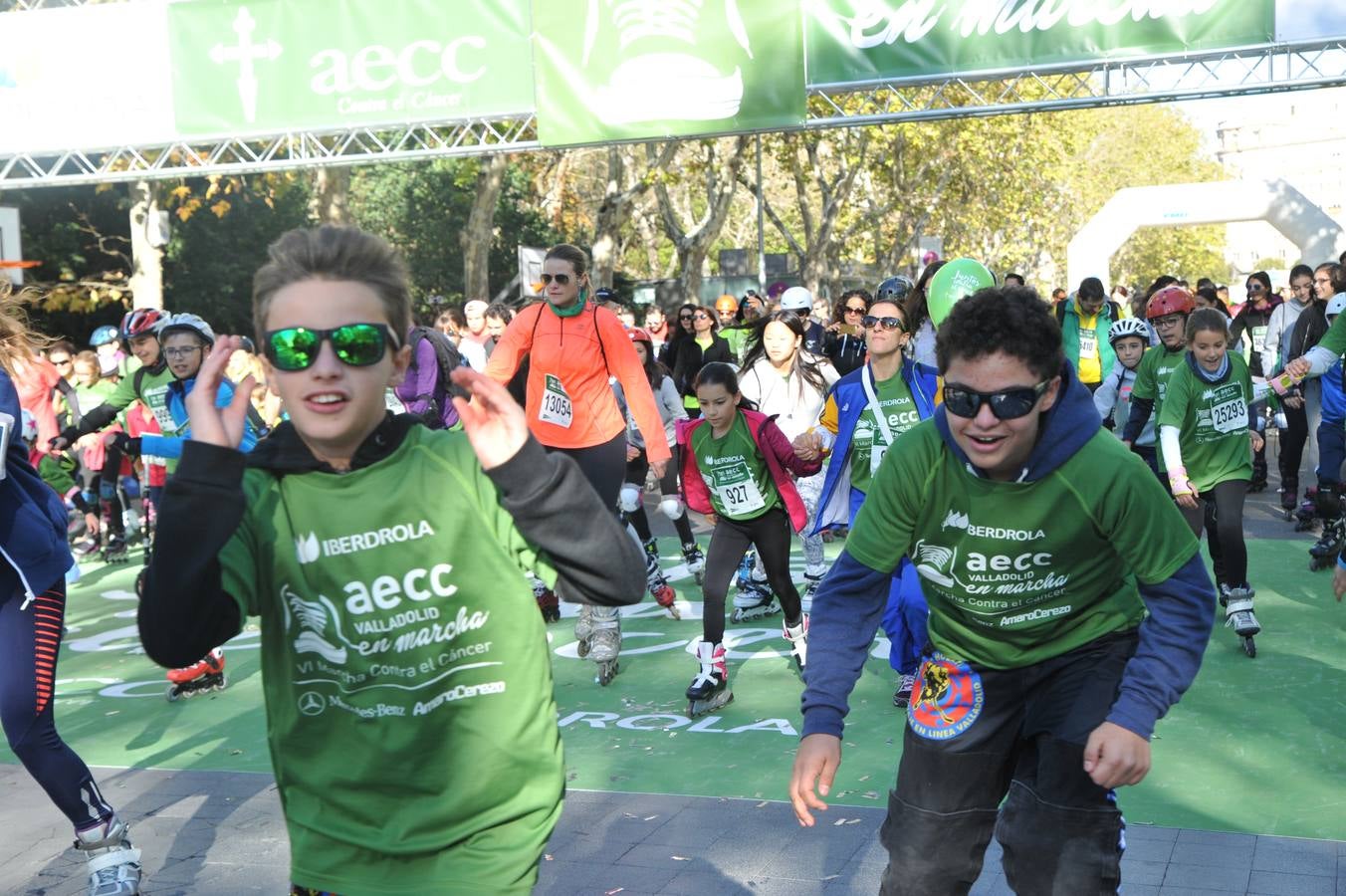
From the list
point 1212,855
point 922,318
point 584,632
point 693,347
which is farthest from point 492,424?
point 693,347

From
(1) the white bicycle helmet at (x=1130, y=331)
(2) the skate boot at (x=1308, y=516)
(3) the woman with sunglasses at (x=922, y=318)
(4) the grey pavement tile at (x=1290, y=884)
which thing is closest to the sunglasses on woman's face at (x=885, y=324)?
(3) the woman with sunglasses at (x=922, y=318)

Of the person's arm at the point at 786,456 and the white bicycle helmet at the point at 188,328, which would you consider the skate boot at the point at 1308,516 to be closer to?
the person's arm at the point at 786,456

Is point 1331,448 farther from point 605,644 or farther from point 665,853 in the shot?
point 665,853

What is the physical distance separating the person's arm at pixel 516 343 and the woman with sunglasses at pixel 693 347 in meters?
7.57

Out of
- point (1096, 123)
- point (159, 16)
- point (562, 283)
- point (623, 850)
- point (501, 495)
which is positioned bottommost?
point (623, 850)

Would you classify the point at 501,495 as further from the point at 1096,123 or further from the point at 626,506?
the point at 1096,123

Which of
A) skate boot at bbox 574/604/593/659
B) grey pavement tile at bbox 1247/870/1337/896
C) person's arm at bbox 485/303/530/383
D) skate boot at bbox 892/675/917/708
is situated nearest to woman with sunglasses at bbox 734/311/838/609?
skate boot at bbox 574/604/593/659

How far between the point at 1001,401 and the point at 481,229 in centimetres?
2217

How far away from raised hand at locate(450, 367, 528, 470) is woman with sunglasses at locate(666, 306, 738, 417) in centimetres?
1325

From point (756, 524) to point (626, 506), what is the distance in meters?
1.17

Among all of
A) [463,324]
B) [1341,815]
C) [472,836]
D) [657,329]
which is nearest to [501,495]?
[472,836]

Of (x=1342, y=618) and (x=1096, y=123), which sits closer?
(x=1342, y=618)

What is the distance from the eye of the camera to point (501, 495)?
8.66 feet

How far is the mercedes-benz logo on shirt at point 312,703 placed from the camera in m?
2.74
